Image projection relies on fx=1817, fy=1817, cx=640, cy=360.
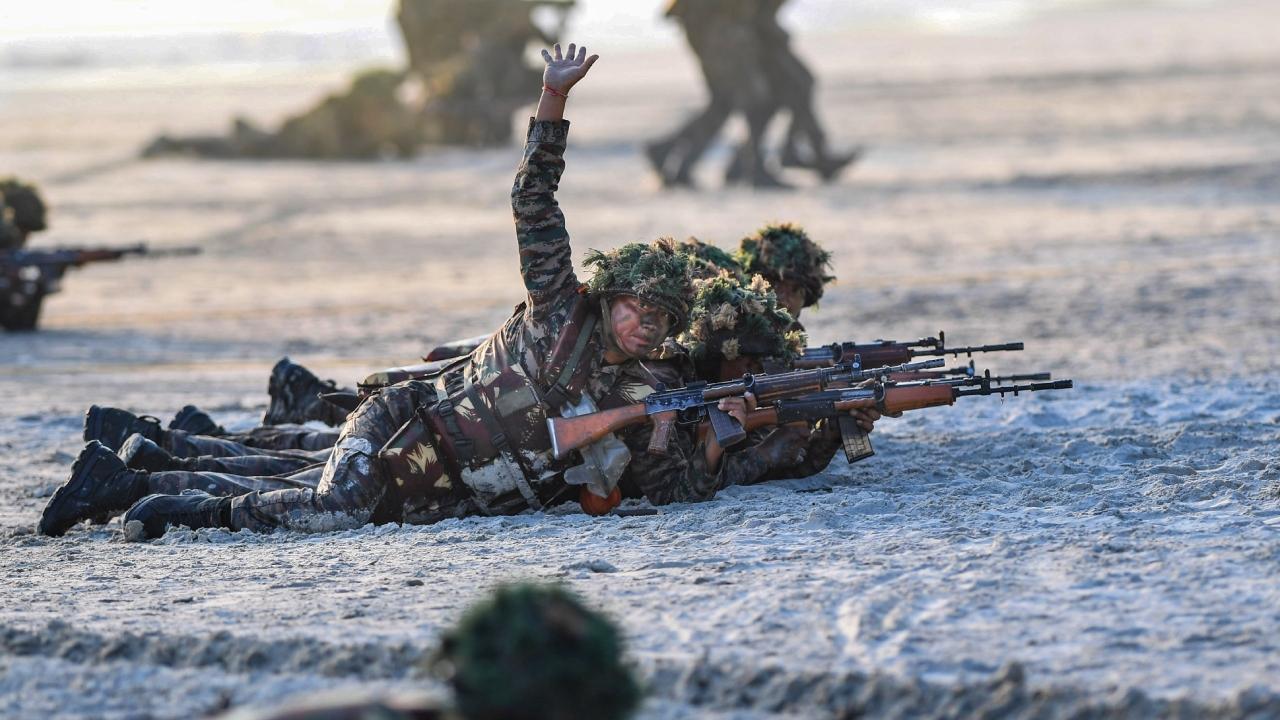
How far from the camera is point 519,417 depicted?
263 inches

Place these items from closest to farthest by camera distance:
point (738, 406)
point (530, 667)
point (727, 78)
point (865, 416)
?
point (530, 667) < point (738, 406) < point (865, 416) < point (727, 78)

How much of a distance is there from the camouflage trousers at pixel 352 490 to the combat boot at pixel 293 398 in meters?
1.64

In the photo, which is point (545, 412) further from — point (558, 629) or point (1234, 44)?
point (1234, 44)

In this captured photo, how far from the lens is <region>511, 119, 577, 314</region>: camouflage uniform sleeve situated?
650 centimetres

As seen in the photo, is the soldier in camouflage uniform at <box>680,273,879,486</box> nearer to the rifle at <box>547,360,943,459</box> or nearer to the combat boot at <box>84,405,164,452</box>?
the rifle at <box>547,360,943,459</box>

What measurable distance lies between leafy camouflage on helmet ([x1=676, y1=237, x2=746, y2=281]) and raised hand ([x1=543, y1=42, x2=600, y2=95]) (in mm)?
786

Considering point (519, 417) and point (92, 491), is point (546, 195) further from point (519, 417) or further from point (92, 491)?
point (92, 491)

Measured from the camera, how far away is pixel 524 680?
3.67 m

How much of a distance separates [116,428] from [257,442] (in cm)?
62

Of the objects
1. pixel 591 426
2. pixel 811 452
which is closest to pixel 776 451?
pixel 811 452

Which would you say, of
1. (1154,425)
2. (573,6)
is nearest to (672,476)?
(1154,425)

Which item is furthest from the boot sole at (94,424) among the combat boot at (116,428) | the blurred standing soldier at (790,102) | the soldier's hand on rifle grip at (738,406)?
the blurred standing soldier at (790,102)

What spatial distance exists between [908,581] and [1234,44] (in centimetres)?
4539

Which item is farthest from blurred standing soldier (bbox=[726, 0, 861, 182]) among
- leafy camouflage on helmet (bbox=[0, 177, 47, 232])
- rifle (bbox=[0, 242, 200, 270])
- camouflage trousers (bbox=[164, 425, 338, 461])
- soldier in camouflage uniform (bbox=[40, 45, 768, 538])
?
soldier in camouflage uniform (bbox=[40, 45, 768, 538])
